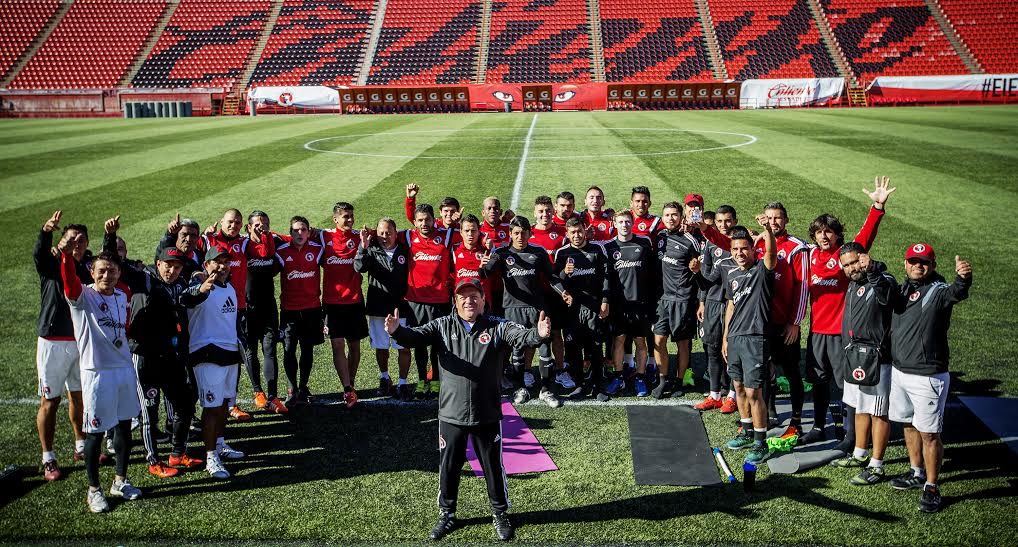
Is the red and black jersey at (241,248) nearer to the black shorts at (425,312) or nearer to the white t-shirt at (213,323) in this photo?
the white t-shirt at (213,323)

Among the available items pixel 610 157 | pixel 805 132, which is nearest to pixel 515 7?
pixel 805 132

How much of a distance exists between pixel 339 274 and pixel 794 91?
41.3m

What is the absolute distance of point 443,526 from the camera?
5.83 m

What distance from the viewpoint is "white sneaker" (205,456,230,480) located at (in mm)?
6736

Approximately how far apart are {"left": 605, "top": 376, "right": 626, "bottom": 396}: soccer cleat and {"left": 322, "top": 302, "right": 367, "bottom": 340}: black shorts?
2.82 m

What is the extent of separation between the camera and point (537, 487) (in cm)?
652

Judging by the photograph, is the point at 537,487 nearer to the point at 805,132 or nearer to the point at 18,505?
the point at 18,505

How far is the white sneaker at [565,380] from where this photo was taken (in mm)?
8781

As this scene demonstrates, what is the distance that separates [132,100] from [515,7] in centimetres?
2978

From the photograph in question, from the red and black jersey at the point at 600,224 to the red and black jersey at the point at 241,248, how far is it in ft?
12.0

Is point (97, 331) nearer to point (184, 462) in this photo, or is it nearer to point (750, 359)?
point (184, 462)

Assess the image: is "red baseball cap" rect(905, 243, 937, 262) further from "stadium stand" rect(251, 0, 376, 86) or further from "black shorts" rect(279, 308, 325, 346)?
"stadium stand" rect(251, 0, 376, 86)

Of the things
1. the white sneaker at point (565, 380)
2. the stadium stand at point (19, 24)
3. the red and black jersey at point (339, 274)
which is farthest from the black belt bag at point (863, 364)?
the stadium stand at point (19, 24)

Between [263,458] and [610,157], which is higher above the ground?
[610,157]
